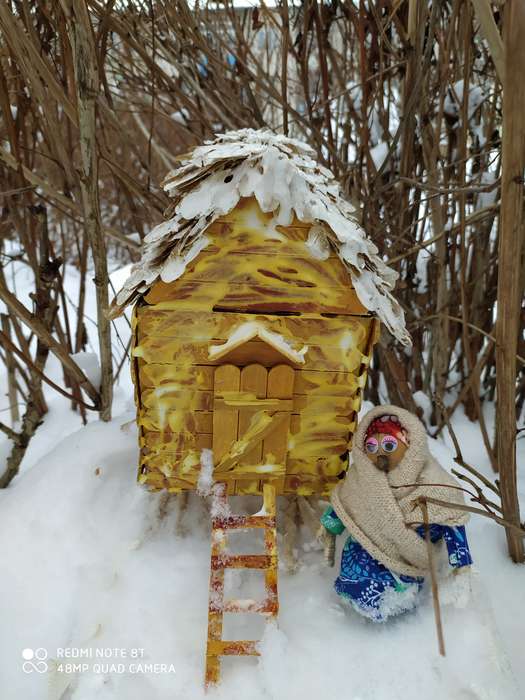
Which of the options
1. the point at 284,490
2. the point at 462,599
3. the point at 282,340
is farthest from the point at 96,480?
the point at 462,599

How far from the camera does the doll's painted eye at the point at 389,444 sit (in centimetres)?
105

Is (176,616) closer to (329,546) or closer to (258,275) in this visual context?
(329,546)

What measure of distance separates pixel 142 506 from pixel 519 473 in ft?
3.43

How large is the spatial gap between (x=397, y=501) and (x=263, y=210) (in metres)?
0.58

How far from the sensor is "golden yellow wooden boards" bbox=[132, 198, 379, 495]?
39.1 inches

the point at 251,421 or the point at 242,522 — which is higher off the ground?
the point at 251,421

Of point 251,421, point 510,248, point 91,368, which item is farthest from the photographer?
point 91,368

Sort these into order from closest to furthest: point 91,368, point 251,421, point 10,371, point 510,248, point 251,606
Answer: point 510,248 < point 251,606 < point 251,421 < point 91,368 < point 10,371

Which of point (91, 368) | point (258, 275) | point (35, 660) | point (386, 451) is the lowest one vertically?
point (35, 660)

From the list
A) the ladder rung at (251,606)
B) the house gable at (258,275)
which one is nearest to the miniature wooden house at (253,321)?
the house gable at (258,275)

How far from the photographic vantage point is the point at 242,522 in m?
1.06

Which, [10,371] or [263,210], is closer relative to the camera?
[263,210]

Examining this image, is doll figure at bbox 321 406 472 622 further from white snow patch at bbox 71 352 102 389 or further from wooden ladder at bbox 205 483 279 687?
white snow patch at bbox 71 352 102 389

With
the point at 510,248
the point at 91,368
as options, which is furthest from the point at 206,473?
the point at 510,248
